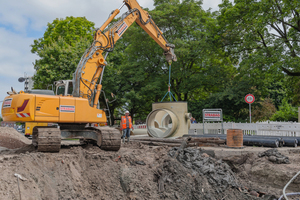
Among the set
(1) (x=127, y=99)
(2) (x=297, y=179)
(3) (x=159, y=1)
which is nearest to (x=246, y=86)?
(1) (x=127, y=99)

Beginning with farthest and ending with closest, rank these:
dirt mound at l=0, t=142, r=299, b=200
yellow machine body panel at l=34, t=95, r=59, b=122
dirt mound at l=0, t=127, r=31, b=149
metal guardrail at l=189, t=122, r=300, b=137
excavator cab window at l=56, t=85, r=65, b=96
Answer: metal guardrail at l=189, t=122, r=300, b=137 < dirt mound at l=0, t=127, r=31, b=149 < excavator cab window at l=56, t=85, r=65, b=96 < yellow machine body panel at l=34, t=95, r=59, b=122 < dirt mound at l=0, t=142, r=299, b=200

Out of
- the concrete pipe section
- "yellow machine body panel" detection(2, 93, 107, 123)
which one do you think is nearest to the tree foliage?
the concrete pipe section

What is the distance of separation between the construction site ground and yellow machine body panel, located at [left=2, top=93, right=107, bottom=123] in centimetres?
115

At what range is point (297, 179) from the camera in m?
7.24

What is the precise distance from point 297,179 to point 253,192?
129 cm

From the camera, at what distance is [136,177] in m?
6.84

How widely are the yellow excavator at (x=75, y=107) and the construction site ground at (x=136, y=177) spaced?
2.87 ft

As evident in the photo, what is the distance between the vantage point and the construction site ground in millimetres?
5977

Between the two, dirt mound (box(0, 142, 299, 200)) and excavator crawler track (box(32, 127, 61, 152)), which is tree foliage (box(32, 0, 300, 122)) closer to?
dirt mound (box(0, 142, 299, 200))

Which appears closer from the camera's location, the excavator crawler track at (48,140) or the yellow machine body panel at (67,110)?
the excavator crawler track at (48,140)

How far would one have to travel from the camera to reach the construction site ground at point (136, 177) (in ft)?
19.6

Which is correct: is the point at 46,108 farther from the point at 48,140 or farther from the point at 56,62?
the point at 56,62

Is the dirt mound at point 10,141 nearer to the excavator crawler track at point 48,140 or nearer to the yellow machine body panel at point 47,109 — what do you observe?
the yellow machine body panel at point 47,109

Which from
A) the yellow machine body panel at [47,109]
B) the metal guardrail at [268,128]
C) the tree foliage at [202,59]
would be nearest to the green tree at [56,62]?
the tree foliage at [202,59]
